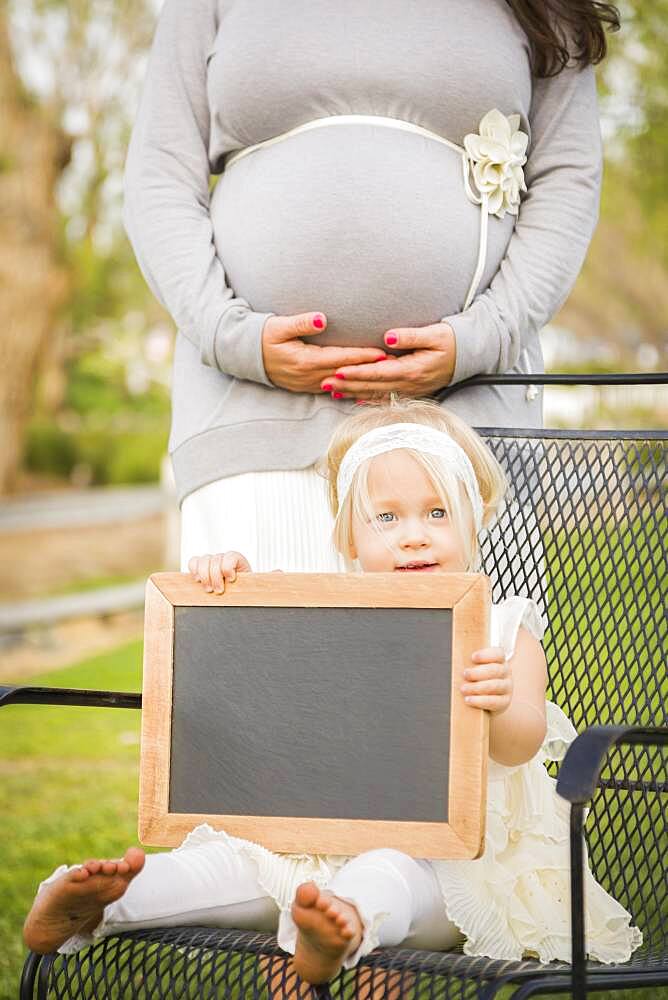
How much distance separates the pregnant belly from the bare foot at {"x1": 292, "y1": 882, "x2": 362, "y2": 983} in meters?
1.09

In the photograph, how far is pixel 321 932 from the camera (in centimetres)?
171

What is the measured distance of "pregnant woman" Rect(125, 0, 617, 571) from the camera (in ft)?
7.92

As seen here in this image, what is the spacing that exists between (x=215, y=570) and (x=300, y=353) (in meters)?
0.48

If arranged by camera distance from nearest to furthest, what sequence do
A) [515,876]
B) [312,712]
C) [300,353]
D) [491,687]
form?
[491,687] < [312,712] < [515,876] < [300,353]

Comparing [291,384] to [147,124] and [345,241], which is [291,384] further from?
[147,124]

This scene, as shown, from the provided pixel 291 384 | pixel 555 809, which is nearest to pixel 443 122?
pixel 291 384

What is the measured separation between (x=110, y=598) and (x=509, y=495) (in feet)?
25.1

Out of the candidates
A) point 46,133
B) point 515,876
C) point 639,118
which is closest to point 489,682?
point 515,876

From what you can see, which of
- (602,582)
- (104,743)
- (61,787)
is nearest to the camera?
(602,582)

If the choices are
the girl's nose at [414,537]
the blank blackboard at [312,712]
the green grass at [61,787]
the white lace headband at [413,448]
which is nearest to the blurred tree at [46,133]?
the green grass at [61,787]

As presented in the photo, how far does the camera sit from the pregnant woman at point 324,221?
2.41 meters

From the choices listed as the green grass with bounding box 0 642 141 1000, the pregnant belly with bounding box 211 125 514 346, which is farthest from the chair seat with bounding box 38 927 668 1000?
the green grass with bounding box 0 642 141 1000

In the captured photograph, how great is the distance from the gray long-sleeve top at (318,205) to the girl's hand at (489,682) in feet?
2.14

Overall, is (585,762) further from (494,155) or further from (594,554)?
(494,155)
